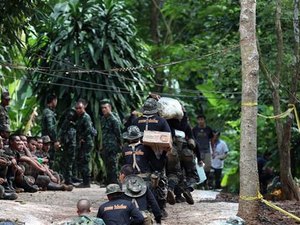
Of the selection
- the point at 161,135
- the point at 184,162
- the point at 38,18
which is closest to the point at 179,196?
the point at 184,162

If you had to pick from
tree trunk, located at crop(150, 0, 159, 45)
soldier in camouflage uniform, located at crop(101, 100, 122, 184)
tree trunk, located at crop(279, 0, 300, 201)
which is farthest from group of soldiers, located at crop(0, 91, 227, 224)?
tree trunk, located at crop(150, 0, 159, 45)

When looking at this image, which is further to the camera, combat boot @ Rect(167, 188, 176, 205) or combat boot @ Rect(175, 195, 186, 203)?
combat boot @ Rect(175, 195, 186, 203)

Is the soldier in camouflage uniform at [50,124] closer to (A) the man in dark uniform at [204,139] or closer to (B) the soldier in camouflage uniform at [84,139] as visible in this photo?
(B) the soldier in camouflage uniform at [84,139]

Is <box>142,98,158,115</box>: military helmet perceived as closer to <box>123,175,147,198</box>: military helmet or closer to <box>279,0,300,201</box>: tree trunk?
<box>123,175,147,198</box>: military helmet

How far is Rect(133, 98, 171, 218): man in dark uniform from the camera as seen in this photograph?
1201 centimetres

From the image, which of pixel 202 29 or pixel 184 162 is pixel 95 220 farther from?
pixel 202 29

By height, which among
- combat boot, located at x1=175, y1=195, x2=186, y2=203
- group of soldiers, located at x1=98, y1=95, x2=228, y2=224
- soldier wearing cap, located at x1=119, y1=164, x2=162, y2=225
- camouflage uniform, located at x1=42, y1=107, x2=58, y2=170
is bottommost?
combat boot, located at x1=175, y1=195, x2=186, y2=203

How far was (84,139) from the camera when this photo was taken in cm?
1734

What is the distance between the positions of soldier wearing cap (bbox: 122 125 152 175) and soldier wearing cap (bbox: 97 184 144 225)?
210 cm

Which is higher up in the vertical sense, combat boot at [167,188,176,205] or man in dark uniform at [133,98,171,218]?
man in dark uniform at [133,98,171,218]

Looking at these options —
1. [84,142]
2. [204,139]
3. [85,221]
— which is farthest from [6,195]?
[204,139]

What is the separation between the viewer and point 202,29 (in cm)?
2553

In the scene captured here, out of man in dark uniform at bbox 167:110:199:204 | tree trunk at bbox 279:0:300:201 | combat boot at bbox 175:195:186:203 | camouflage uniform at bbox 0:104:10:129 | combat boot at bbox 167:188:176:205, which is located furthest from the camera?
camouflage uniform at bbox 0:104:10:129

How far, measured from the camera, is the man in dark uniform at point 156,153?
12.0 m
